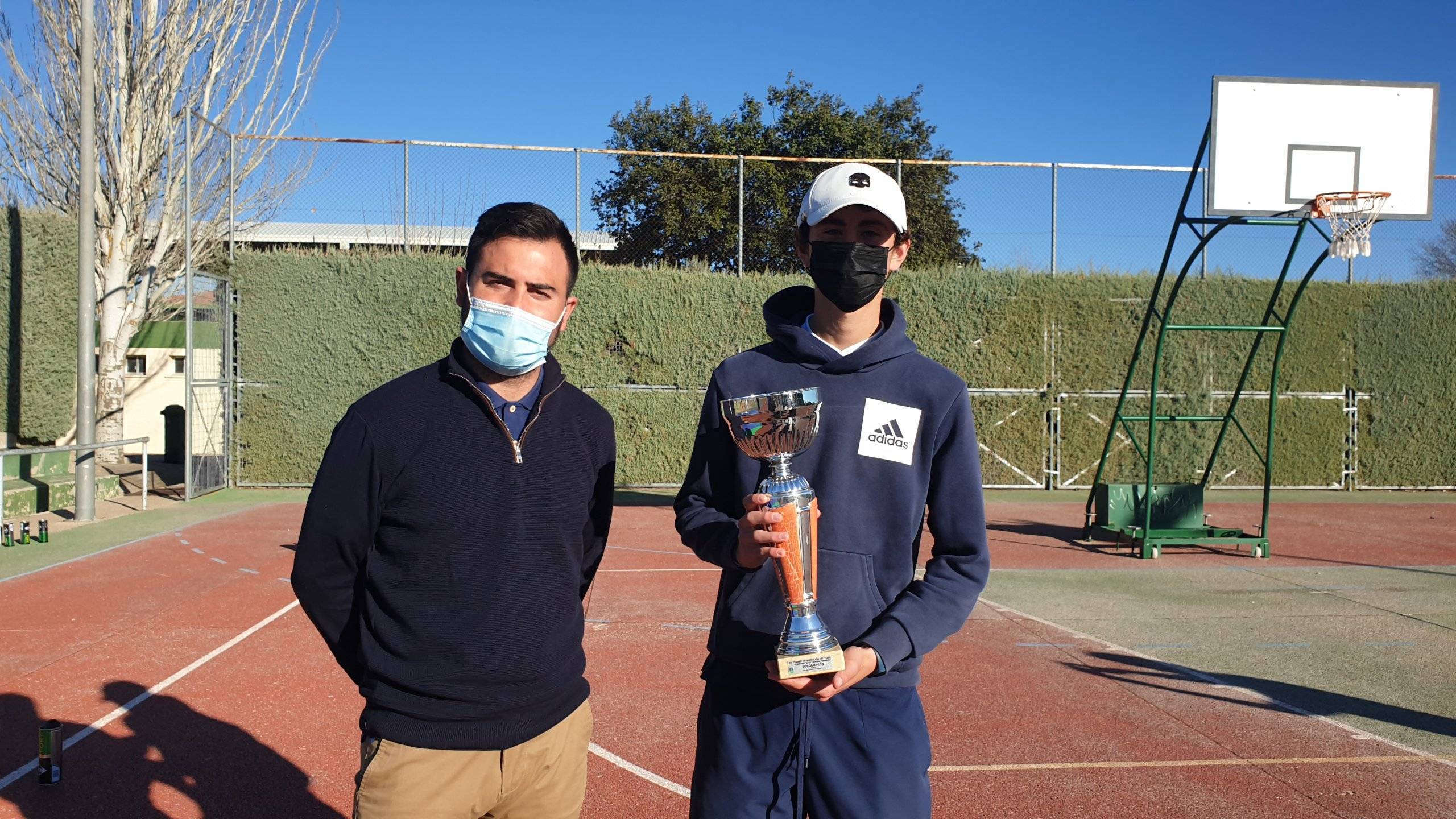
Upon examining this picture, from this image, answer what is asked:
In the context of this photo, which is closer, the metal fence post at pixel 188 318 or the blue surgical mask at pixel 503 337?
the blue surgical mask at pixel 503 337

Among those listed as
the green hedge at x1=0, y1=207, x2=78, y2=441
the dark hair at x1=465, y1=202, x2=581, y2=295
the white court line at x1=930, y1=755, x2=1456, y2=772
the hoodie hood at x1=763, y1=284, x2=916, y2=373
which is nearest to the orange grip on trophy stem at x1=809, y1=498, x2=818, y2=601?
the hoodie hood at x1=763, y1=284, x2=916, y2=373

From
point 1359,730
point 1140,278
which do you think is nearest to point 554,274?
point 1359,730

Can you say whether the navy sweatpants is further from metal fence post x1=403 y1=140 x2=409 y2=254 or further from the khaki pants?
metal fence post x1=403 y1=140 x2=409 y2=254

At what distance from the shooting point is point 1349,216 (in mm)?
10727

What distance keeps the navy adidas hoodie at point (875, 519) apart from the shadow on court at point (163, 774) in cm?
287

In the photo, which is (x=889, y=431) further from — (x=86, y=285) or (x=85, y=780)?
(x=86, y=285)

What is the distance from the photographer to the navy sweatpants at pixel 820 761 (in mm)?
2232

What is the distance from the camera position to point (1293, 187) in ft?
36.5

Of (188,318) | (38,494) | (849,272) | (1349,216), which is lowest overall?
(38,494)

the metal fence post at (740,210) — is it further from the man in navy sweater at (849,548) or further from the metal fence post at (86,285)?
the man in navy sweater at (849,548)

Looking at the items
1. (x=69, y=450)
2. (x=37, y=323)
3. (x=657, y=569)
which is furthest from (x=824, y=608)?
(x=37, y=323)

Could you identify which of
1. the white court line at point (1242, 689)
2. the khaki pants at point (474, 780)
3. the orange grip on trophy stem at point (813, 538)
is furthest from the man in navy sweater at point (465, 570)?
the white court line at point (1242, 689)

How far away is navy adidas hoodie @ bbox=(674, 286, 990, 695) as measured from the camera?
7.55ft

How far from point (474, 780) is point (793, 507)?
965 mm
